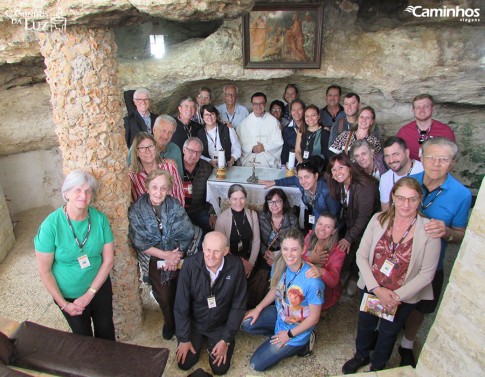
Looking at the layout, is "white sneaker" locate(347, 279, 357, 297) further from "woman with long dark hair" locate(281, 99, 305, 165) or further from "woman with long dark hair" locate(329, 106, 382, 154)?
"woman with long dark hair" locate(281, 99, 305, 165)

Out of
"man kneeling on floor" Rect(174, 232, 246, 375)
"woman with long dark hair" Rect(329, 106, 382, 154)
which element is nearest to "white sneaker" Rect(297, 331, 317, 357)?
"man kneeling on floor" Rect(174, 232, 246, 375)

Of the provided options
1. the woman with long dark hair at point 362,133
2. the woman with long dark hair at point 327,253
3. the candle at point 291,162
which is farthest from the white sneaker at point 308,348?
the candle at point 291,162

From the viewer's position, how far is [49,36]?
2.90m

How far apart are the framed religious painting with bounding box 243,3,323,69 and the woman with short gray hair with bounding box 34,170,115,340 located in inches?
134

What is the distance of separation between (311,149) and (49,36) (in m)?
3.33

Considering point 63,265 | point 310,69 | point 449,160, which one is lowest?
point 63,265

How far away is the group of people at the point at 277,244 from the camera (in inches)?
116

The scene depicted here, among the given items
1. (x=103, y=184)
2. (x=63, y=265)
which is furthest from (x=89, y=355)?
(x=103, y=184)

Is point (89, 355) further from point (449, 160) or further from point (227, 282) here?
point (449, 160)

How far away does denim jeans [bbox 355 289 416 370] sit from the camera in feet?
10.0

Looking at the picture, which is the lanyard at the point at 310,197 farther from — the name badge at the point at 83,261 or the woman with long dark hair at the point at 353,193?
the name badge at the point at 83,261

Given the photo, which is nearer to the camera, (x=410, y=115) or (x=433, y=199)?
(x=433, y=199)

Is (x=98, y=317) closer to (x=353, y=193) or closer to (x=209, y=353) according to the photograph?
(x=209, y=353)

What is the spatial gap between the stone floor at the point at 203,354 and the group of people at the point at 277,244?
0.14 metres
